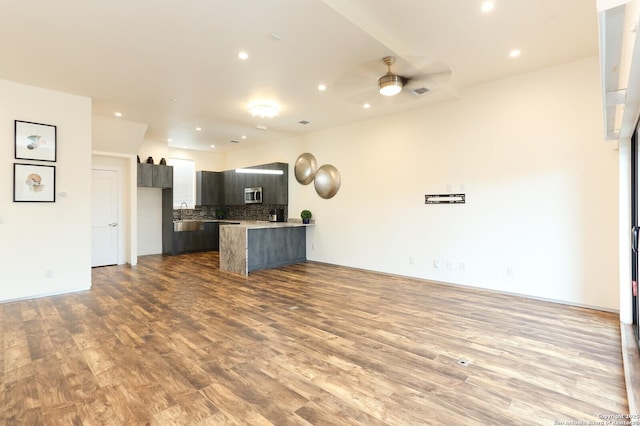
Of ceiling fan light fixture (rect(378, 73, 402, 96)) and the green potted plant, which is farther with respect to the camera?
the green potted plant

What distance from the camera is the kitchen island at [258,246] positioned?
6047mm

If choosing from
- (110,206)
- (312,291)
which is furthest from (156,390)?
(110,206)

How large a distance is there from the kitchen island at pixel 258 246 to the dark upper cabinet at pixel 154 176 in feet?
9.08

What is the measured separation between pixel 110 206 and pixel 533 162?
8.22 meters

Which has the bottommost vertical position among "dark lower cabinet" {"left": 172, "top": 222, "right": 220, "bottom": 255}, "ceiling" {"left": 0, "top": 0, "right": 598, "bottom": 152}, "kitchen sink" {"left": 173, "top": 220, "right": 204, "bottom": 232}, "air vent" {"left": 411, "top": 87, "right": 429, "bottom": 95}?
"dark lower cabinet" {"left": 172, "top": 222, "right": 220, "bottom": 255}

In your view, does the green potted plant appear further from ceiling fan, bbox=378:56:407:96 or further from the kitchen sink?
ceiling fan, bbox=378:56:407:96

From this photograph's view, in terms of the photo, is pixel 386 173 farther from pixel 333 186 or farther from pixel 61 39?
pixel 61 39

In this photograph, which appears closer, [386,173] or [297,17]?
[297,17]

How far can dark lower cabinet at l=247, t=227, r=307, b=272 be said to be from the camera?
20.6 feet

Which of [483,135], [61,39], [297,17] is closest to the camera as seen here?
[297,17]

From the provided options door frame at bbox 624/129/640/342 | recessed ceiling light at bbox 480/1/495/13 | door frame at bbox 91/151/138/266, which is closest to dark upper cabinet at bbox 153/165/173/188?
door frame at bbox 91/151/138/266

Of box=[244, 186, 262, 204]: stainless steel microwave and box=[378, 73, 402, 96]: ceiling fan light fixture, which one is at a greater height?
box=[378, 73, 402, 96]: ceiling fan light fixture

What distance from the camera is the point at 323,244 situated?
7.18m

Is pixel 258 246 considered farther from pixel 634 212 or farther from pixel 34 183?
pixel 634 212
